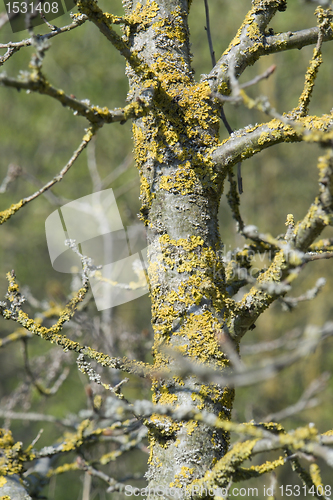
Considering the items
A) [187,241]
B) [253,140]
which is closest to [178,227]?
[187,241]

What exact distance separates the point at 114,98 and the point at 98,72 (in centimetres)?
54

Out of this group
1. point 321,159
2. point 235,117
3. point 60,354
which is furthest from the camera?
point 235,117

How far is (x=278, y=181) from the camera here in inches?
270

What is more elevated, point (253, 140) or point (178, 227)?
point (253, 140)

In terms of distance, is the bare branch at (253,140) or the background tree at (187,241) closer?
the background tree at (187,241)

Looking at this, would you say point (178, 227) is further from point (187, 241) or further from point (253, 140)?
point (253, 140)

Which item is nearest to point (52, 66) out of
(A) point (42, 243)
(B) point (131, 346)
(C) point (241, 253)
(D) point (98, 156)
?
(D) point (98, 156)

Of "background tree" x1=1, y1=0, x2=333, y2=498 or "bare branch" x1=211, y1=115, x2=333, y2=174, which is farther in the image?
"bare branch" x1=211, y1=115, x2=333, y2=174

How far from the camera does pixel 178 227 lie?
1.23 metres

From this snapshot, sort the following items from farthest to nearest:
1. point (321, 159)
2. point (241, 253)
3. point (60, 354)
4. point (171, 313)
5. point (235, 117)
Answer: point (235, 117)
point (60, 354)
point (241, 253)
point (171, 313)
point (321, 159)

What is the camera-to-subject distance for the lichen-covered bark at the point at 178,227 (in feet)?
3.68

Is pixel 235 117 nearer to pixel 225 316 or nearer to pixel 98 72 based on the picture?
pixel 98 72

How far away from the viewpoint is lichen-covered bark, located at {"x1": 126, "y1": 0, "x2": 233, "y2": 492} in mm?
1121

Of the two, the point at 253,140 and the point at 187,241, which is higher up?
the point at 253,140
